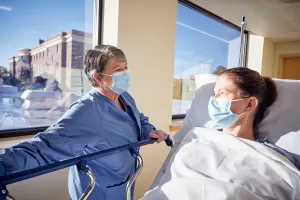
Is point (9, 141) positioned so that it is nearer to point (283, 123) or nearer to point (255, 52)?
point (283, 123)

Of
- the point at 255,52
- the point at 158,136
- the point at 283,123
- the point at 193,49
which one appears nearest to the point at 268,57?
the point at 255,52

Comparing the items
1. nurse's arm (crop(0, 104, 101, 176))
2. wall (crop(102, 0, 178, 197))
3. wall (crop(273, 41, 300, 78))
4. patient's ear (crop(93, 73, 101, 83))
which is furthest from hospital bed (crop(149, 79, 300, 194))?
wall (crop(273, 41, 300, 78))

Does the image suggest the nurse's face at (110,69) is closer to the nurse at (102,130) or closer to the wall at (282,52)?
the nurse at (102,130)

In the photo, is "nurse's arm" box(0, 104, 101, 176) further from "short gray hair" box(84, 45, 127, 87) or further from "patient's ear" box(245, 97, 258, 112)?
"patient's ear" box(245, 97, 258, 112)

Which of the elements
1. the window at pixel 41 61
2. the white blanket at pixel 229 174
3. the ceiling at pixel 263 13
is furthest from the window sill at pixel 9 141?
the ceiling at pixel 263 13

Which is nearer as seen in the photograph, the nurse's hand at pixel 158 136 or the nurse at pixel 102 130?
the nurse at pixel 102 130

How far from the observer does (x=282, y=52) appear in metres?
4.03

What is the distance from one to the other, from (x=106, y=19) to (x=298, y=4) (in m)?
2.14

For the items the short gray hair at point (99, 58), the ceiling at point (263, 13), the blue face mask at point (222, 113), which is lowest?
Result: the blue face mask at point (222, 113)

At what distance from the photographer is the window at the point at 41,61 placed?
1.43 m

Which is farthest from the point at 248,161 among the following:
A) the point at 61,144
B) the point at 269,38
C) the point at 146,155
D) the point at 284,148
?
the point at 269,38

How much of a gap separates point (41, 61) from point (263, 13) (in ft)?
8.52

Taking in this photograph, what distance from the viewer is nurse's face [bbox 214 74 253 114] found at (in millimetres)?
1018

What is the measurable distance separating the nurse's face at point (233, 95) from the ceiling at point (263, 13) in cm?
173
